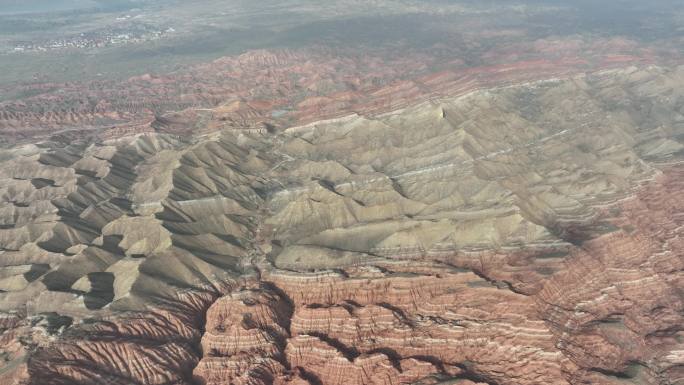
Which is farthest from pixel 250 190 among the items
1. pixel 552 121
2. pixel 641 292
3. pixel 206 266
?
pixel 552 121

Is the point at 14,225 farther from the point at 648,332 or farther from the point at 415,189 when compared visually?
the point at 648,332

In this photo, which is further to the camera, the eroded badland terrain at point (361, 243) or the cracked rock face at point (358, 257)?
the eroded badland terrain at point (361, 243)

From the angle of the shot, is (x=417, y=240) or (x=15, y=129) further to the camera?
(x=15, y=129)

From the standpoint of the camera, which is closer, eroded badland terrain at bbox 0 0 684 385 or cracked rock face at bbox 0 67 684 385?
cracked rock face at bbox 0 67 684 385
